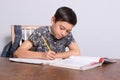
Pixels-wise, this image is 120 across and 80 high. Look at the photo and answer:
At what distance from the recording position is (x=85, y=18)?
2217mm

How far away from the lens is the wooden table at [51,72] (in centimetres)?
96

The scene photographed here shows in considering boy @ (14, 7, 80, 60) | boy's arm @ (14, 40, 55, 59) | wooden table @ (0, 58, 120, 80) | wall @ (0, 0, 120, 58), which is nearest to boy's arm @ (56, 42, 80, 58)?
boy @ (14, 7, 80, 60)

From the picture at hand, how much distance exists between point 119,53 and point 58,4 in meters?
0.74

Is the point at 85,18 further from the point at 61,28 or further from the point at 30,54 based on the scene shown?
the point at 30,54

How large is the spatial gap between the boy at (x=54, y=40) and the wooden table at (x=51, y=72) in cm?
21

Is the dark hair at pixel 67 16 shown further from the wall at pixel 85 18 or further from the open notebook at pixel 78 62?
the wall at pixel 85 18

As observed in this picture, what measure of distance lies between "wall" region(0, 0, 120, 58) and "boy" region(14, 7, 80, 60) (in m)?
0.53

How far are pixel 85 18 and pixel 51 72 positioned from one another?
1239 mm

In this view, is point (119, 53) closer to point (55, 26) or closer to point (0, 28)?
point (55, 26)

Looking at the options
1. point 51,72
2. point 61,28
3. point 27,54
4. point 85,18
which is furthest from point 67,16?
point 85,18

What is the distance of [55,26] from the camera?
5.09 feet

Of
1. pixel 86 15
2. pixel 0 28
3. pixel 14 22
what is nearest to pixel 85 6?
pixel 86 15

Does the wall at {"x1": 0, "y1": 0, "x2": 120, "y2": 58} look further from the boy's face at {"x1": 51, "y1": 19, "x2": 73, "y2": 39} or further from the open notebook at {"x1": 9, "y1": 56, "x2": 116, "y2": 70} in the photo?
the open notebook at {"x1": 9, "y1": 56, "x2": 116, "y2": 70}

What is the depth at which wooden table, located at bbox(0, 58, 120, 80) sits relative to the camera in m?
0.96
